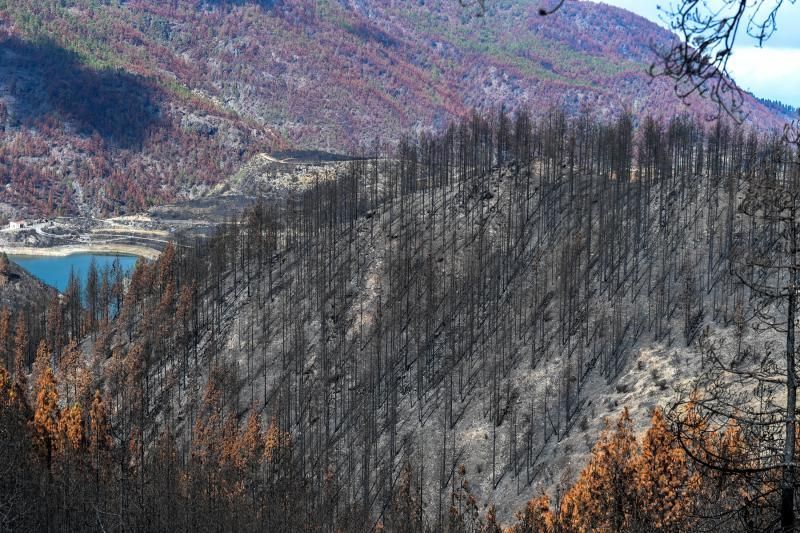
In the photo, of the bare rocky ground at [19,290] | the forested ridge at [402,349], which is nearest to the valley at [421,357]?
the forested ridge at [402,349]

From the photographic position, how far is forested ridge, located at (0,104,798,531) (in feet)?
238

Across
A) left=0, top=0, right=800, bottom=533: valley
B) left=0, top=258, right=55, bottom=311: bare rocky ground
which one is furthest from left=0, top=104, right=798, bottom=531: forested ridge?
left=0, top=258, right=55, bottom=311: bare rocky ground

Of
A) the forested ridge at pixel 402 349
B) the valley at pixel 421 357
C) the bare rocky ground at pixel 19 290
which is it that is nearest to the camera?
the valley at pixel 421 357

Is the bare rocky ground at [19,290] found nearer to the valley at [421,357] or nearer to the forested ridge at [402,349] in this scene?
the valley at [421,357]

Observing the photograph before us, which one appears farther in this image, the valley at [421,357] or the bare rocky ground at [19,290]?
the bare rocky ground at [19,290]

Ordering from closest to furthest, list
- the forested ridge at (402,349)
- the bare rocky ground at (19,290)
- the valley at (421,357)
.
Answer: the valley at (421,357), the forested ridge at (402,349), the bare rocky ground at (19,290)

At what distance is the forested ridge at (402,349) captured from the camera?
72.6m

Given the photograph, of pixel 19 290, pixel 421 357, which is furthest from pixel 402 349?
pixel 19 290

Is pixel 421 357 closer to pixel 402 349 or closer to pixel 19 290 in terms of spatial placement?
pixel 402 349

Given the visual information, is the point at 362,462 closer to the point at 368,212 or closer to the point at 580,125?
the point at 368,212

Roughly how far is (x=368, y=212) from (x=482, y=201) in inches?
863

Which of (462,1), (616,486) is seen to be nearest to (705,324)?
(616,486)

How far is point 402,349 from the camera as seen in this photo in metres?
109

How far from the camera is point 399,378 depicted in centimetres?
10606
